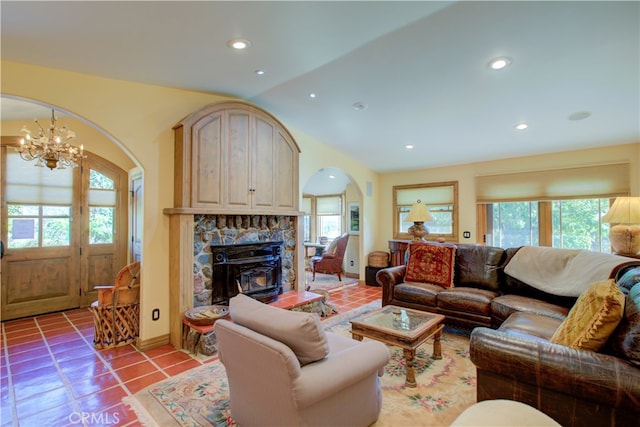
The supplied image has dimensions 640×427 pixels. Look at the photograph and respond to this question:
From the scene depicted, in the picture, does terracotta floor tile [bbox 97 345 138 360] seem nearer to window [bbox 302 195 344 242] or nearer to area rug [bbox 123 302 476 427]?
area rug [bbox 123 302 476 427]

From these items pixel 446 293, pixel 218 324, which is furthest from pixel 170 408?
pixel 446 293

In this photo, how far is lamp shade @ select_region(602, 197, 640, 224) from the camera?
3.02 meters

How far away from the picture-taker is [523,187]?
478 cm

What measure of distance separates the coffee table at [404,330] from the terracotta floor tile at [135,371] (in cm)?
185

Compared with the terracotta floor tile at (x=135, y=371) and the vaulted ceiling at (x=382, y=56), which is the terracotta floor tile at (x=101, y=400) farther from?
the vaulted ceiling at (x=382, y=56)

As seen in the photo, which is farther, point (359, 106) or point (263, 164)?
point (263, 164)

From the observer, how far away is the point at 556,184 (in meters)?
4.50

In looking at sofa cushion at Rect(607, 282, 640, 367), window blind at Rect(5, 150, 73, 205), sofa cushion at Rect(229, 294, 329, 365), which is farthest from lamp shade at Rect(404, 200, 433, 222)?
window blind at Rect(5, 150, 73, 205)

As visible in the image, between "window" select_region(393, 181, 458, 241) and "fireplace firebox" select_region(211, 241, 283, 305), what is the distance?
3062 millimetres

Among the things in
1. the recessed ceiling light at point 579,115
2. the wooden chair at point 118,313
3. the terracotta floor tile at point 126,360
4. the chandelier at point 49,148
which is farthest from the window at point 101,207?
the recessed ceiling light at point 579,115

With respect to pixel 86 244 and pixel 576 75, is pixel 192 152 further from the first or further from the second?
pixel 576 75

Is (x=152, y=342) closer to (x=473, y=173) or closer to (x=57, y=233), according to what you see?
(x=57, y=233)
